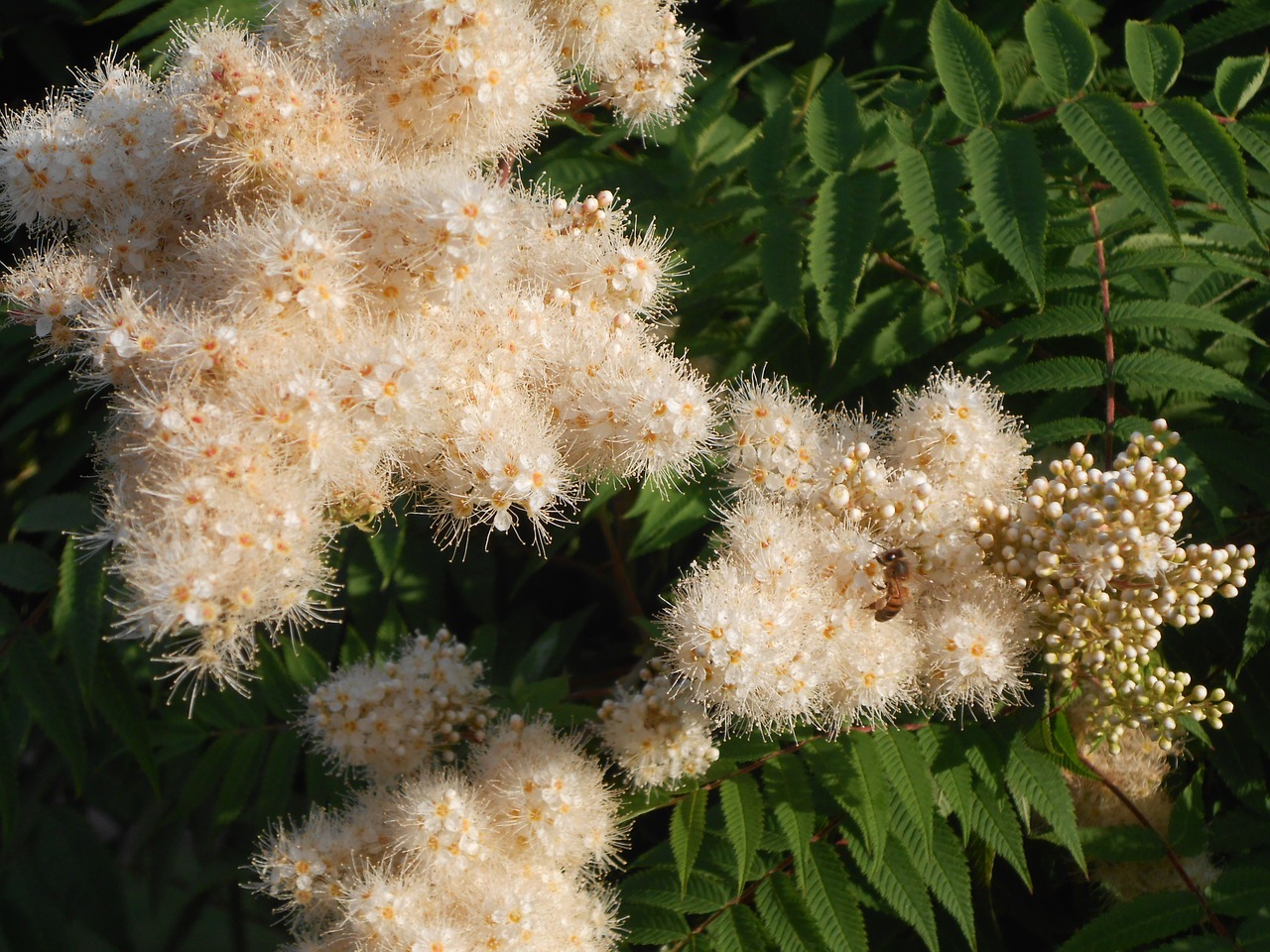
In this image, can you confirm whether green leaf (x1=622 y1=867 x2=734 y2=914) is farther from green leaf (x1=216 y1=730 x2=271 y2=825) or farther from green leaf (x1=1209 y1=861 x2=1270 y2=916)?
green leaf (x1=216 y1=730 x2=271 y2=825)

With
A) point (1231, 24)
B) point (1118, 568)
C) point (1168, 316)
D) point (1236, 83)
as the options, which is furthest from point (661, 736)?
point (1231, 24)

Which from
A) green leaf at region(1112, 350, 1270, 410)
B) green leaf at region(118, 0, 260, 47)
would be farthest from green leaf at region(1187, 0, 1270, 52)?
green leaf at region(118, 0, 260, 47)

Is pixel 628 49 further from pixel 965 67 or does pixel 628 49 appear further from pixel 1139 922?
pixel 1139 922

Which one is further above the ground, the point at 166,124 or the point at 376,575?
the point at 166,124

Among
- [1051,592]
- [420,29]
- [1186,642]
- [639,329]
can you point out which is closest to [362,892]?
[639,329]

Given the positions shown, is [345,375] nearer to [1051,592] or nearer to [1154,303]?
[1051,592]

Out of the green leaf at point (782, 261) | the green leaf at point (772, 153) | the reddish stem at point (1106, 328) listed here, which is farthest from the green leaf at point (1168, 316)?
the green leaf at point (772, 153)
